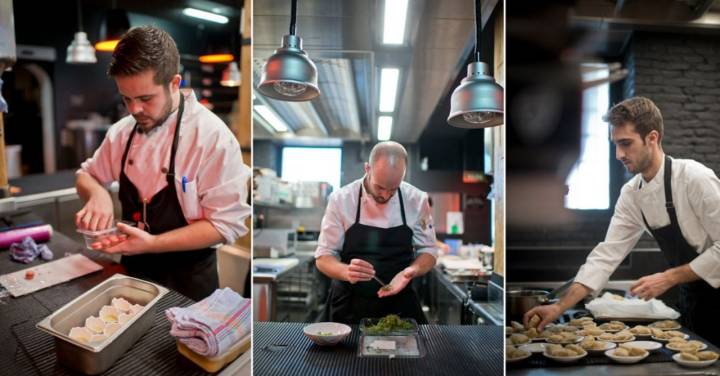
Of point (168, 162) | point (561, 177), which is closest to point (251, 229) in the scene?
point (168, 162)

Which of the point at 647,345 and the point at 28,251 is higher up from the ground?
the point at 28,251

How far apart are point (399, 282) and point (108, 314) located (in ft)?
2.99

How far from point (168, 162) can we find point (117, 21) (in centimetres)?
82

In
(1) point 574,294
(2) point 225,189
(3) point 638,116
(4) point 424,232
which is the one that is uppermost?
(3) point 638,116

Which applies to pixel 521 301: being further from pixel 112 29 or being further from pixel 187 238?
pixel 112 29

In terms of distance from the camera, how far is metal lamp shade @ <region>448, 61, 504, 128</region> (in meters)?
1.69

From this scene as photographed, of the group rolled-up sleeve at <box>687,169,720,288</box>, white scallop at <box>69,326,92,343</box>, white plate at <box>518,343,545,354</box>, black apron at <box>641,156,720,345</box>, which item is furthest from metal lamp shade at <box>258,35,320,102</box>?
rolled-up sleeve at <box>687,169,720,288</box>

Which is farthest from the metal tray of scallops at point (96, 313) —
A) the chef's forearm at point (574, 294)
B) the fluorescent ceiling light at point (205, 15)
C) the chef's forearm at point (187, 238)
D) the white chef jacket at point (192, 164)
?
the chef's forearm at point (574, 294)

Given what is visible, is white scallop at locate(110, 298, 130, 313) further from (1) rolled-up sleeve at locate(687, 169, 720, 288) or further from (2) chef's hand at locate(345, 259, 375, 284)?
(1) rolled-up sleeve at locate(687, 169, 720, 288)

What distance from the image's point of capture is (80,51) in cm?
192

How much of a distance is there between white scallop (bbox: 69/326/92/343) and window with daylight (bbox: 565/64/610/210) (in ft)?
5.32

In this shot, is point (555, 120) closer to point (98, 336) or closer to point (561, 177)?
point (561, 177)

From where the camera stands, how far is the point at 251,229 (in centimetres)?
167

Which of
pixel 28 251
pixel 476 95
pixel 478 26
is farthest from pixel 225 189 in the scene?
pixel 478 26
